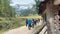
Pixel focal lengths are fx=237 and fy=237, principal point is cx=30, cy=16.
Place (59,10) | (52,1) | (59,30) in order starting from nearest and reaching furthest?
(52,1)
(59,30)
(59,10)

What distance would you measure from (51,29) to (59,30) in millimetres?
330

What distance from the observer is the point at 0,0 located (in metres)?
51.0

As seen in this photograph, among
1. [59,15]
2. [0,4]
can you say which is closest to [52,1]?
[59,15]

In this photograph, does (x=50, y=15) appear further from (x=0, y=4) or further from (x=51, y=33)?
(x=0, y=4)

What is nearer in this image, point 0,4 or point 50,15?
point 50,15

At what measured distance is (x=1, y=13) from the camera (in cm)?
5138

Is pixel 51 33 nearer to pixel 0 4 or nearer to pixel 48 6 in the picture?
pixel 48 6

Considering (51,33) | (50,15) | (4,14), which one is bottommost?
(4,14)

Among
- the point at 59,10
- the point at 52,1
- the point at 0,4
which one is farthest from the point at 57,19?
the point at 0,4

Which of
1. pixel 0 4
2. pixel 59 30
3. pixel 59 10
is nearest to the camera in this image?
pixel 59 30

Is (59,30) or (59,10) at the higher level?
(59,10)

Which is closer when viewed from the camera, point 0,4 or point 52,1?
point 52,1

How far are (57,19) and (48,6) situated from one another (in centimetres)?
56

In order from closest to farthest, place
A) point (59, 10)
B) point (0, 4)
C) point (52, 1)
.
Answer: point (52, 1), point (59, 10), point (0, 4)
